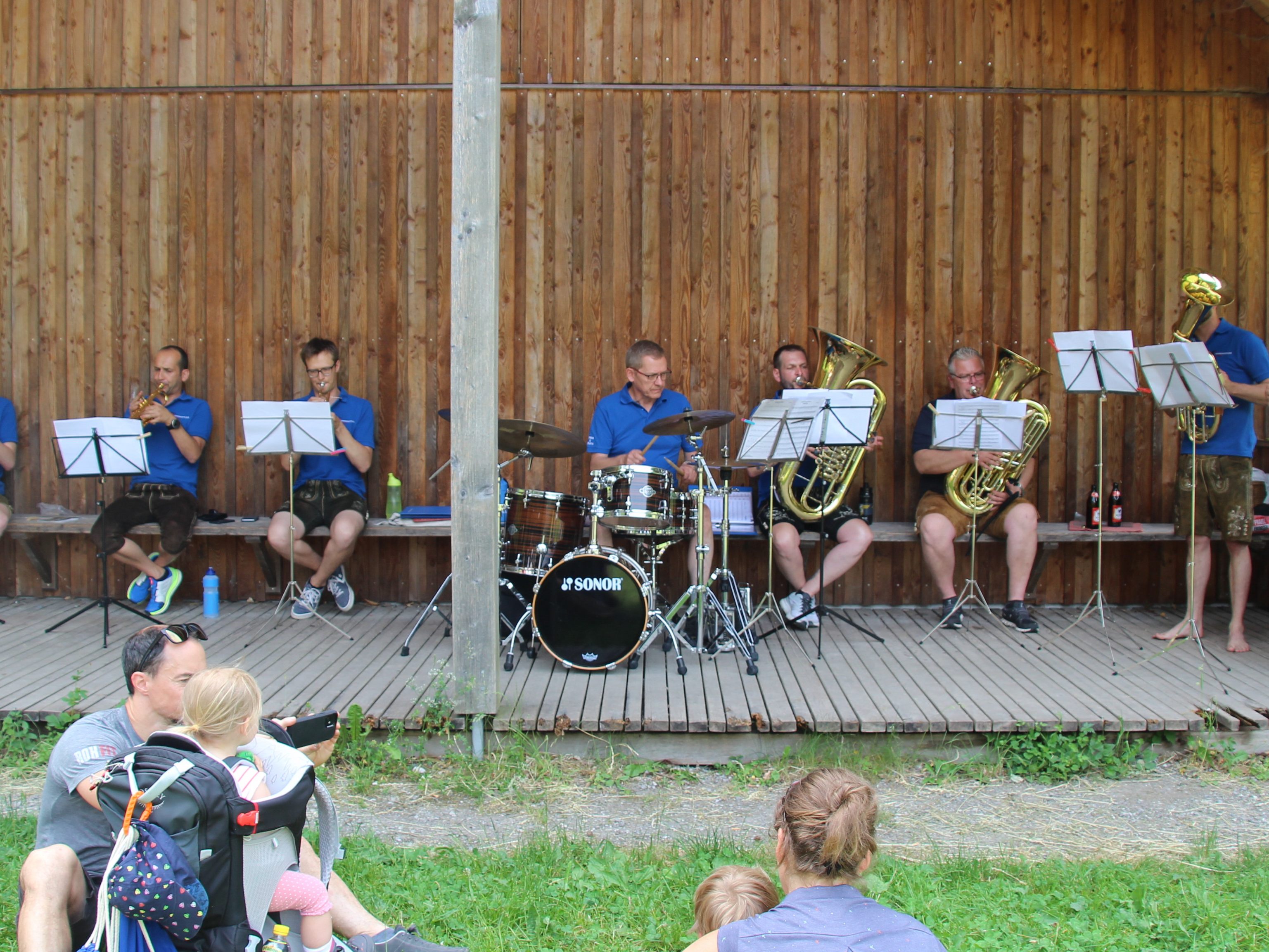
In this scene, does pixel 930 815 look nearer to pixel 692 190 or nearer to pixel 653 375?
pixel 653 375

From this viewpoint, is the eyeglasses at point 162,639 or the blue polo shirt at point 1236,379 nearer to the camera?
the eyeglasses at point 162,639

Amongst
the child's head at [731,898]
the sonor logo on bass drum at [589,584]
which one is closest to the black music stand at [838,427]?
the sonor logo on bass drum at [589,584]

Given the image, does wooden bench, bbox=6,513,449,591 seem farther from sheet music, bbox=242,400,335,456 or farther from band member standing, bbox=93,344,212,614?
sheet music, bbox=242,400,335,456

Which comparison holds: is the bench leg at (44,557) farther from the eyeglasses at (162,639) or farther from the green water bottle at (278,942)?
the green water bottle at (278,942)

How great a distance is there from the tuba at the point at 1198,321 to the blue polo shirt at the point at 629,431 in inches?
94.3

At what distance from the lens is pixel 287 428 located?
539 centimetres

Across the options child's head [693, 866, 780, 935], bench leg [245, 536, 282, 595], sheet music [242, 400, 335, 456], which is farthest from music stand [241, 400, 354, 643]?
child's head [693, 866, 780, 935]

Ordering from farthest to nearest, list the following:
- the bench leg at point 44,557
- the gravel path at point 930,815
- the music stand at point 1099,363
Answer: the bench leg at point 44,557, the music stand at point 1099,363, the gravel path at point 930,815

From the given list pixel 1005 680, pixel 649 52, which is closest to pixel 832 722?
pixel 1005 680

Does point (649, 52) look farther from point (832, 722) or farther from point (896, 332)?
point (832, 722)

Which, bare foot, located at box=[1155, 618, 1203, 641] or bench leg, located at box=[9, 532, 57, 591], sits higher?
bench leg, located at box=[9, 532, 57, 591]

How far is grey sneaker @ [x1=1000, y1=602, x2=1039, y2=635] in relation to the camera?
18.7 ft

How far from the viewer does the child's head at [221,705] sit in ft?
6.93

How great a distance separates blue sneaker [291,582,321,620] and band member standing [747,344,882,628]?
8.25 ft
